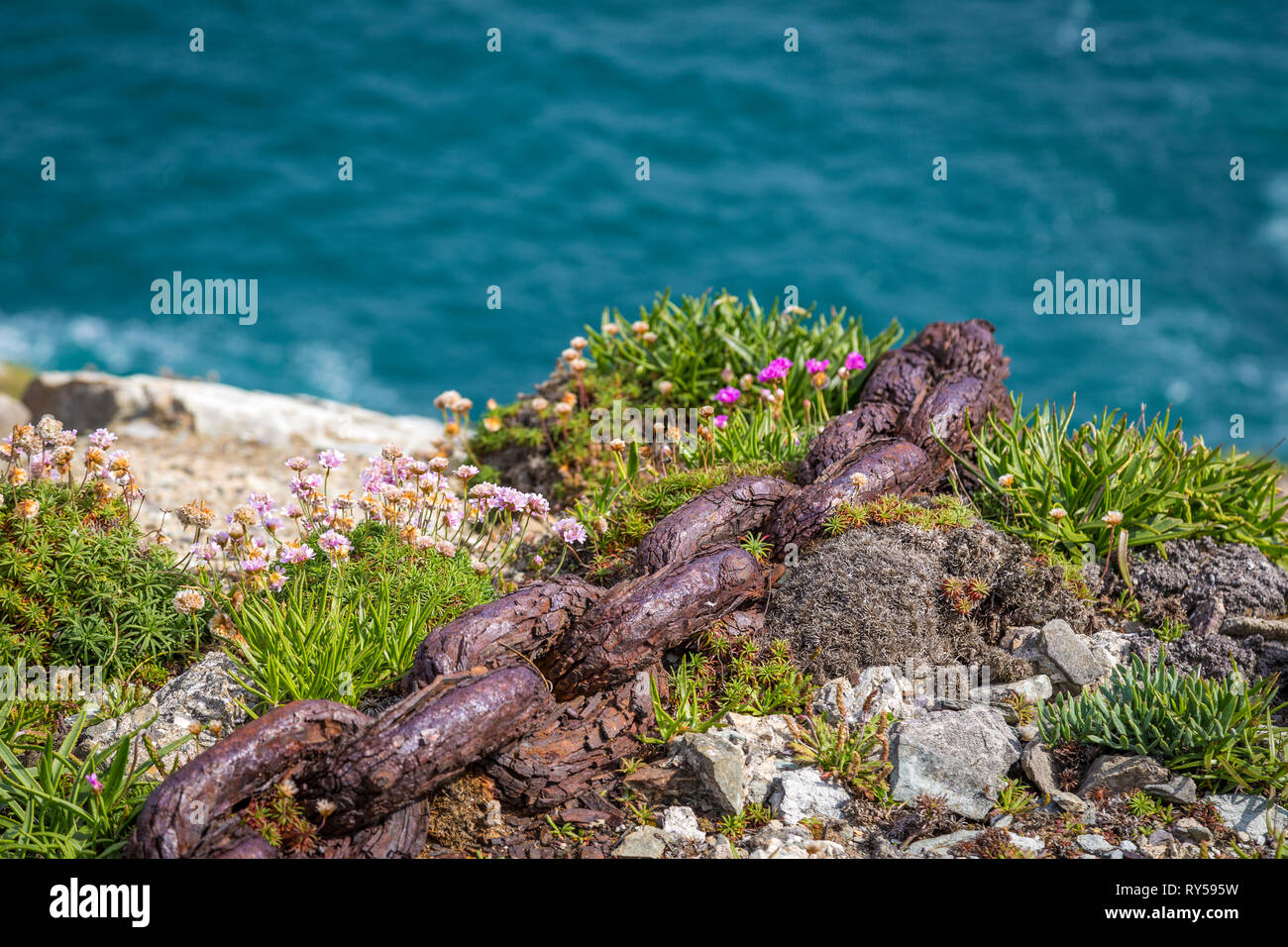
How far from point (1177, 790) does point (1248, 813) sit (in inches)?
10.7

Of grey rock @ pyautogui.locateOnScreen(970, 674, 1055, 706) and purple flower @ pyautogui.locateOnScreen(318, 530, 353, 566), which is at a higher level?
purple flower @ pyautogui.locateOnScreen(318, 530, 353, 566)

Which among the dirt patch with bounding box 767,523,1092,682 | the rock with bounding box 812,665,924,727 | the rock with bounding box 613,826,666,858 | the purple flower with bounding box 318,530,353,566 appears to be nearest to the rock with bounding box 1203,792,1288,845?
the dirt patch with bounding box 767,523,1092,682

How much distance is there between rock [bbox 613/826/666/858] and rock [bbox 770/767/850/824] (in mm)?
509

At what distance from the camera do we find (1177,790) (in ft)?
13.6

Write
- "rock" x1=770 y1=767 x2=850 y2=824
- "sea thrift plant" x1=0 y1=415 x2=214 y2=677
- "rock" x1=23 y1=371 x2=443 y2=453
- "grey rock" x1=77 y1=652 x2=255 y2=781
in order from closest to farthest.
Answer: "rock" x1=770 y1=767 x2=850 y2=824 → "grey rock" x1=77 y1=652 x2=255 y2=781 → "sea thrift plant" x1=0 y1=415 x2=214 y2=677 → "rock" x1=23 y1=371 x2=443 y2=453

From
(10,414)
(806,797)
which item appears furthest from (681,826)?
(10,414)

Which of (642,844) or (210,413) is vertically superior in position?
(210,413)

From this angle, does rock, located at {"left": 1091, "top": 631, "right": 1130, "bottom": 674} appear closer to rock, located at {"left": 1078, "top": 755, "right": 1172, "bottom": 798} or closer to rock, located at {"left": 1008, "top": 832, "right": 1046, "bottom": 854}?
rock, located at {"left": 1078, "top": 755, "right": 1172, "bottom": 798}

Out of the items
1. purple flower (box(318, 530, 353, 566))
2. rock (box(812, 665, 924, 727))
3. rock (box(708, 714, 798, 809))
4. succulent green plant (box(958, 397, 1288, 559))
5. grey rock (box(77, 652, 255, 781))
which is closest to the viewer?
rock (box(708, 714, 798, 809))

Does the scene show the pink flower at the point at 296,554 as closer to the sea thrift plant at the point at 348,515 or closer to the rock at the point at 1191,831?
the sea thrift plant at the point at 348,515

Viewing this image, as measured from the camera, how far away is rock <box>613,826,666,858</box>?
3912 millimetres

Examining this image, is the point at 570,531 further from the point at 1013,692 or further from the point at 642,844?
the point at 1013,692
